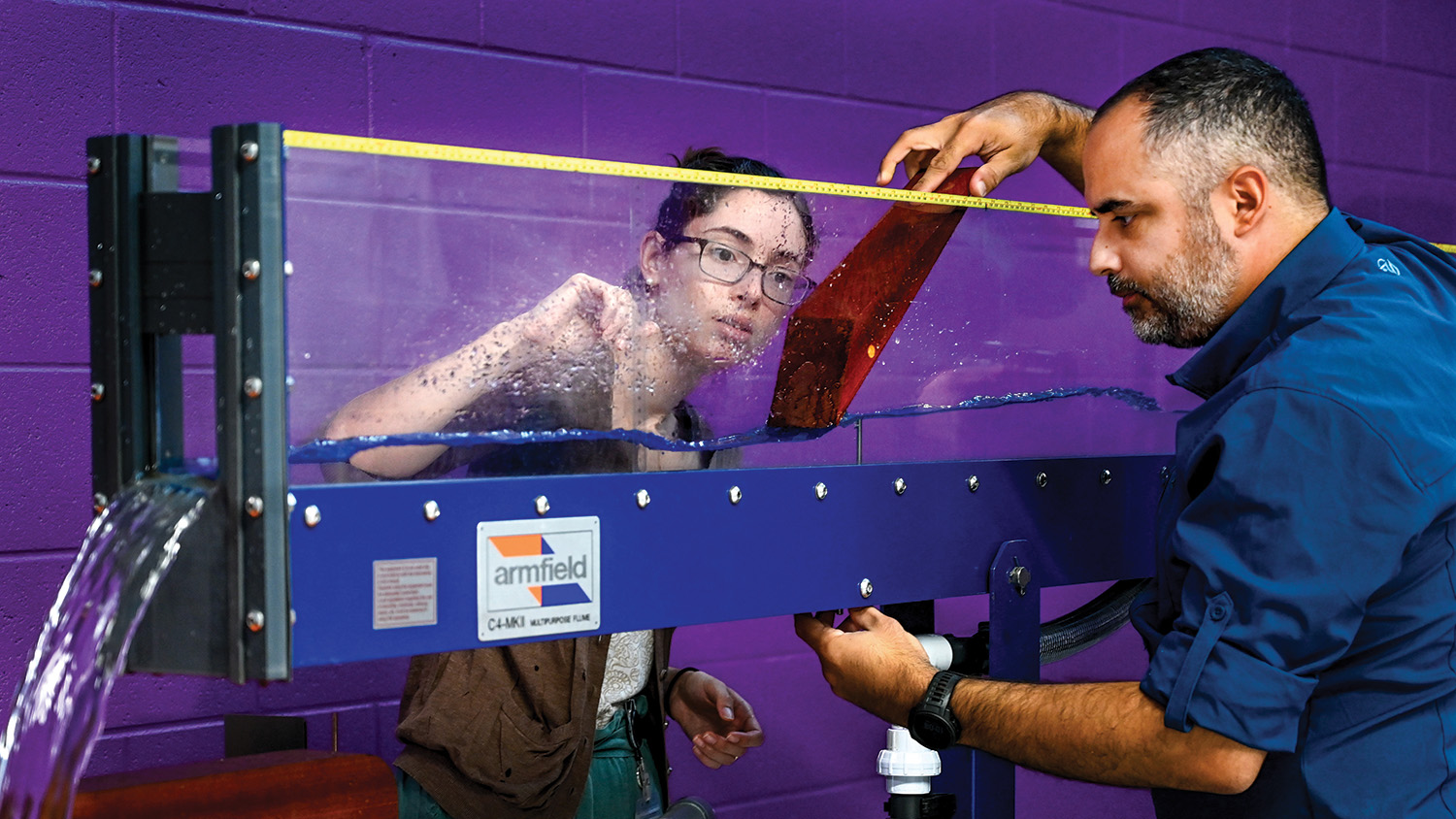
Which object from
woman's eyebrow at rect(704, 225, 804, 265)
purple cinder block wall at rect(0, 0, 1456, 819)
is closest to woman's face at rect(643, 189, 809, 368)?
woman's eyebrow at rect(704, 225, 804, 265)

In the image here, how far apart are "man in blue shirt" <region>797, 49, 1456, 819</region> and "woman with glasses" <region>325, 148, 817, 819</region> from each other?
12.6 inches

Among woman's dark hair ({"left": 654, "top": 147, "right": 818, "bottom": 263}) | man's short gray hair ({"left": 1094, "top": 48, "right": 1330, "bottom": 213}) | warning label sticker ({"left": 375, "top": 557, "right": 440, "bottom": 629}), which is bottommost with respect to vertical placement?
warning label sticker ({"left": 375, "top": 557, "right": 440, "bottom": 629})

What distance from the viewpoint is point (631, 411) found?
1.04 metres

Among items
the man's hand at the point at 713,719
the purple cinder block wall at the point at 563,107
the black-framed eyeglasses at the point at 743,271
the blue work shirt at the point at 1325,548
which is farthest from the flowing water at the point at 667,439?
the purple cinder block wall at the point at 563,107

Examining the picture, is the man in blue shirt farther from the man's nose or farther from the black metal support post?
the black metal support post

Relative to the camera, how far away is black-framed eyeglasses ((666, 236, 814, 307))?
3.58 ft

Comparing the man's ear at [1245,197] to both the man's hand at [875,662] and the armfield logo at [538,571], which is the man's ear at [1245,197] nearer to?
the man's hand at [875,662]

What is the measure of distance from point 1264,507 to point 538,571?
56 centimetres

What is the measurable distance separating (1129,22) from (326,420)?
7.15 ft

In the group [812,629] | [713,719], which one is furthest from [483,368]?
[713,719]

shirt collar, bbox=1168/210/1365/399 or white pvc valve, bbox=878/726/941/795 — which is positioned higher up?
shirt collar, bbox=1168/210/1365/399

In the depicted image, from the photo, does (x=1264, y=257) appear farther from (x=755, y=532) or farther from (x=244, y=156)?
(x=244, y=156)

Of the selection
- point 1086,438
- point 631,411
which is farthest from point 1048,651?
point 631,411

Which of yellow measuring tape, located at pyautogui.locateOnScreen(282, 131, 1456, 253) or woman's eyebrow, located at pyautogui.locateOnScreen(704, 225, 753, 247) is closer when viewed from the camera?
yellow measuring tape, located at pyautogui.locateOnScreen(282, 131, 1456, 253)
